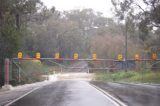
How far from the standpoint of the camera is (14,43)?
34.1 metres

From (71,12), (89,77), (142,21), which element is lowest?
(89,77)

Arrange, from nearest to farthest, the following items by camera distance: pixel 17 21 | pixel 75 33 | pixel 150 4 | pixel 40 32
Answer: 1. pixel 150 4
2. pixel 17 21
3. pixel 40 32
4. pixel 75 33

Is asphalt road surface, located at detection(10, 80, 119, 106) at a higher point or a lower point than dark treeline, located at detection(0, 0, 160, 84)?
lower

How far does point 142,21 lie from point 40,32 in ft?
173

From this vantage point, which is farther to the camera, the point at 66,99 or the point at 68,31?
the point at 68,31

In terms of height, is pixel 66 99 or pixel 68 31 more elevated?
pixel 68 31

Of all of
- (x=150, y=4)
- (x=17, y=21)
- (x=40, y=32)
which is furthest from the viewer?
(x=40, y=32)

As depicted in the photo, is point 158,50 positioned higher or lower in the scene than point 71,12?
lower

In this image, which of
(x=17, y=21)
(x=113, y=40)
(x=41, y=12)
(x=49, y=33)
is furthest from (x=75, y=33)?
(x=17, y=21)

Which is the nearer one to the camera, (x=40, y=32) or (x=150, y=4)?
(x=150, y=4)

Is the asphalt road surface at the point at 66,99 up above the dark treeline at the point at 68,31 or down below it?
below

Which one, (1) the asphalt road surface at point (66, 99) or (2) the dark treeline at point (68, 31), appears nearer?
(1) the asphalt road surface at point (66, 99)

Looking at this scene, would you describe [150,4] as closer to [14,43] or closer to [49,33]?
[14,43]

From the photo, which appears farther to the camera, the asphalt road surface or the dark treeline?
the dark treeline
